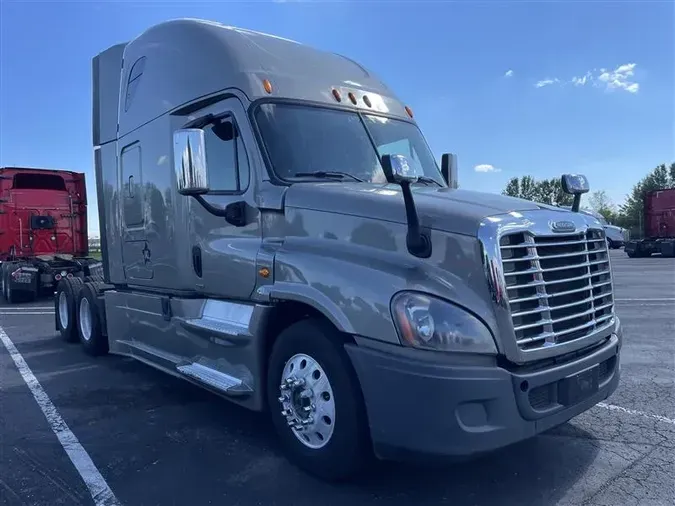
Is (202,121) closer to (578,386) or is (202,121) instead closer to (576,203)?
(576,203)

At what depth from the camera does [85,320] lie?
841 cm

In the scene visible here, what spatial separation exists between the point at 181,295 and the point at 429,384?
3076 mm

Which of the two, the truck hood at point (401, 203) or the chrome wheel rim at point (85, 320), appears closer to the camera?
the truck hood at point (401, 203)

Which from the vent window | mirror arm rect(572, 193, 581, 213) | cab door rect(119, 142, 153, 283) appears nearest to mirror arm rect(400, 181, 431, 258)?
mirror arm rect(572, 193, 581, 213)

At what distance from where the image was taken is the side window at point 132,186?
6293mm

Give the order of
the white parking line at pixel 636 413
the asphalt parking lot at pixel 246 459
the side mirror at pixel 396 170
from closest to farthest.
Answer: the side mirror at pixel 396 170, the asphalt parking lot at pixel 246 459, the white parking line at pixel 636 413

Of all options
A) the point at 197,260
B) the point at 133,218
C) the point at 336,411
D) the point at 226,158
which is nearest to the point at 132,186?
the point at 133,218

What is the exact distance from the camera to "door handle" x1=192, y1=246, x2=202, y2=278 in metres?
5.14

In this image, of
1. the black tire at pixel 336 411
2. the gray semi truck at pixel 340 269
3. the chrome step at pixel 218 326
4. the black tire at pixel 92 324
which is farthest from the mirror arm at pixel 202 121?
the black tire at pixel 92 324

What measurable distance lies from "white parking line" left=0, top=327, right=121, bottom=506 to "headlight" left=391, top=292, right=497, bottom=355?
2130 millimetres

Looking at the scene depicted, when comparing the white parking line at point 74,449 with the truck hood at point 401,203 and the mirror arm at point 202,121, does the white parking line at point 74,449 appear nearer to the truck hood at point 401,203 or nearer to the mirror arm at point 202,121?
the truck hood at point 401,203

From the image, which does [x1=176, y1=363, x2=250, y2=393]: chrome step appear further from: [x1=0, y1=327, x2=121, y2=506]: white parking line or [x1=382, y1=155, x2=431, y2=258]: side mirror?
[x1=382, y1=155, x2=431, y2=258]: side mirror

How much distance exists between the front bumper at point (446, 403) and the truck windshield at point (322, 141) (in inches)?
64.2

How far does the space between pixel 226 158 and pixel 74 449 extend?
2.59 metres
